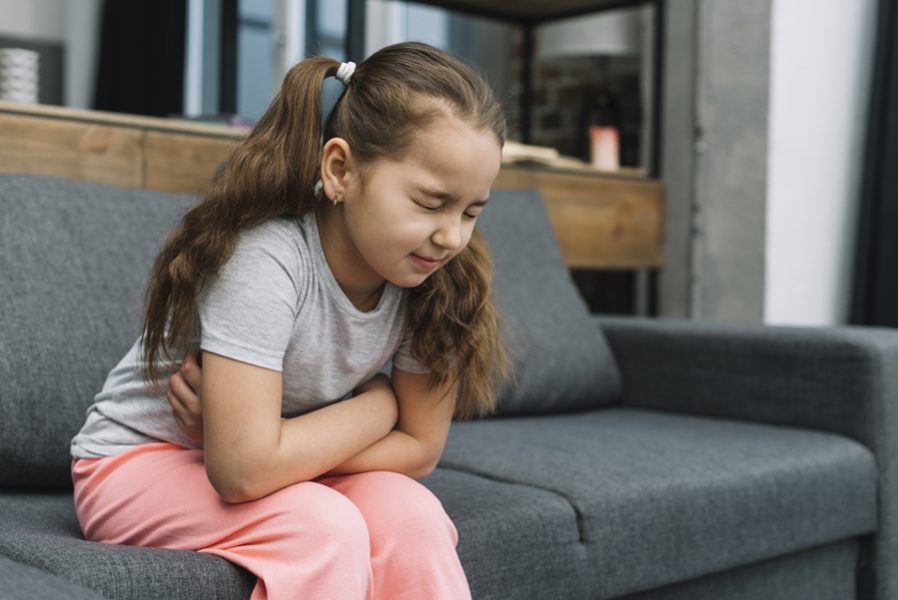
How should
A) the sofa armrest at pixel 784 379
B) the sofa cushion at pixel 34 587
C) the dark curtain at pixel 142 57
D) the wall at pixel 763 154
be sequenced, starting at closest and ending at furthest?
the sofa cushion at pixel 34 587
the sofa armrest at pixel 784 379
the wall at pixel 763 154
the dark curtain at pixel 142 57

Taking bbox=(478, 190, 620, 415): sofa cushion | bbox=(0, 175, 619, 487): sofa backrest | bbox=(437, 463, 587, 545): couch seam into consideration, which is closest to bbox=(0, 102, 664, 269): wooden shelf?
bbox=(0, 175, 619, 487): sofa backrest

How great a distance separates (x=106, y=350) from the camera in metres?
1.37

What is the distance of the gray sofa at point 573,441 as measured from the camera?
1.23 metres

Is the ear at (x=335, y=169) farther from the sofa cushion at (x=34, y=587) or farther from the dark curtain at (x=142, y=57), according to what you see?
the dark curtain at (x=142, y=57)

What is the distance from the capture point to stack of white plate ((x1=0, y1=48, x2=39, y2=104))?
1914 millimetres

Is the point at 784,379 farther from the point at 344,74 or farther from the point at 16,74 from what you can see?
the point at 16,74

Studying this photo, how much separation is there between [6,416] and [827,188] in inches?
88.3

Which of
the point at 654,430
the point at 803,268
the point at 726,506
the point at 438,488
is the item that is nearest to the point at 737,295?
the point at 803,268

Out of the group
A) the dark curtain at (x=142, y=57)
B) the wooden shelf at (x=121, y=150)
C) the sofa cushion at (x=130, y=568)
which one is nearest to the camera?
the sofa cushion at (x=130, y=568)

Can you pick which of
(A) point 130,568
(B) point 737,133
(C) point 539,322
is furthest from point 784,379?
(A) point 130,568

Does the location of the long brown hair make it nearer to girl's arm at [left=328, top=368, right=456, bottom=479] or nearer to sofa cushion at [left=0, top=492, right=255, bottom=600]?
girl's arm at [left=328, top=368, right=456, bottom=479]

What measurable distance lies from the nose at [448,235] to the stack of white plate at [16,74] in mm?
1239

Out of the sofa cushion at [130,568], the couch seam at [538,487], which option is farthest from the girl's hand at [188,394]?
the couch seam at [538,487]

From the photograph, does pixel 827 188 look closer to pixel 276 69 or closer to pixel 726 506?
pixel 726 506
